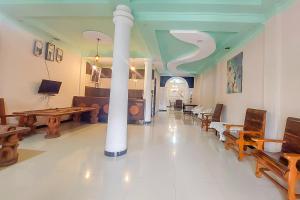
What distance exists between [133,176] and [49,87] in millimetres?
4674

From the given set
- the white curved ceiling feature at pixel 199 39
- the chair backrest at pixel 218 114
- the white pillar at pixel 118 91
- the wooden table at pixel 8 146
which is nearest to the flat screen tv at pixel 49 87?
the wooden table at pixel 8 146

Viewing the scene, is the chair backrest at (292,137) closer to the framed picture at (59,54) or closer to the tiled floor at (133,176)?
the tiled floor at (133,176)

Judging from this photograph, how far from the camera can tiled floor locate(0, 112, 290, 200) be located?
2037mm

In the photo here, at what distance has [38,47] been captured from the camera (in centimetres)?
A: 534

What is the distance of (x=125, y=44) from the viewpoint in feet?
11.2

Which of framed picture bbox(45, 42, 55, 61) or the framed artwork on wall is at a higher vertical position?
framed picture bbox(45, 42, 55, 61)

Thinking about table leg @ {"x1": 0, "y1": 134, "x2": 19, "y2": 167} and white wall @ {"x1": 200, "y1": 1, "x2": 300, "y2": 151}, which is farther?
white wall @ {"x1": 200, "y1": 1, "x2": 300, "y2": 151}

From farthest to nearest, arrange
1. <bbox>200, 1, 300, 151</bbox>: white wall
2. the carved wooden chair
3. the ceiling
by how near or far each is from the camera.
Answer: the carved wooden chair
the ceiling
<bbox>200, 1, 300, 151</bbox>: white wall

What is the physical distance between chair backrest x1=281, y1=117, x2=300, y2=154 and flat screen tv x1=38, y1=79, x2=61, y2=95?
20.2 ft

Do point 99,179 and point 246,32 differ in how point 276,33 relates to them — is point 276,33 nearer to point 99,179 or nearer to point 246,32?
point 246,32

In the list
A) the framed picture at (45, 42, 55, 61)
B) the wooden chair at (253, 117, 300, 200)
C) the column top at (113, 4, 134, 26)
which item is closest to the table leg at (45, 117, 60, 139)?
the framed picture at (45, 42, 55, 61)

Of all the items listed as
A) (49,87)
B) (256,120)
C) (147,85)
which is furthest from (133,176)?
(147,85)

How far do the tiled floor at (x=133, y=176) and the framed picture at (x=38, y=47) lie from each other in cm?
293

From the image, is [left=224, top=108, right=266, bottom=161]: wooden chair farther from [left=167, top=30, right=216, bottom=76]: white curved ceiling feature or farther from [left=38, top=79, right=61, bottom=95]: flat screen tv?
[left=38, top=79, right=61, bottom=95]: flat screen tv
